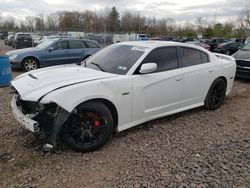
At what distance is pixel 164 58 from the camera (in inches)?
163

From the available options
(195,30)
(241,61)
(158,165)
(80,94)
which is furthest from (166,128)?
(195,30)

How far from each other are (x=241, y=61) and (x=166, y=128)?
573cm

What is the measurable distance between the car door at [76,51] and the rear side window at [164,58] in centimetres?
651

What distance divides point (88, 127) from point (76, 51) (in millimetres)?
7421

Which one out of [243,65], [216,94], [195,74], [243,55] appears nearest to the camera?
[195,74]

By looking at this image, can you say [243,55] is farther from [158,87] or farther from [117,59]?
[117,59]

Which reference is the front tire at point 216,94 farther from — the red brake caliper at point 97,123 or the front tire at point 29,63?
the front tire at point 29,63

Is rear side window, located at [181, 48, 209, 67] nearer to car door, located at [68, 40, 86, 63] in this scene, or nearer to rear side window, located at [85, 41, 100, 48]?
car door, located at [68, 40, 86, 63]

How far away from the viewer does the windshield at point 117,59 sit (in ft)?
12.4

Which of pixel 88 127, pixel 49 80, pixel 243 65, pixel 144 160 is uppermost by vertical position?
pixel 49 80

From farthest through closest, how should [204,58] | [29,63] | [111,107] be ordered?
[29,63]
[204,58]
[111,107]

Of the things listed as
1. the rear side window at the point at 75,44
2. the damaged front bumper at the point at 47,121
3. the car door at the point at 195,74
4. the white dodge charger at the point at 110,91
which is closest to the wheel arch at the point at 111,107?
the white dodge charger at the point at 110,91

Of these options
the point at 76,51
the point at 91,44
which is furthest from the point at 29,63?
the point at 91,44

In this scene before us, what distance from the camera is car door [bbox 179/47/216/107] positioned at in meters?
4.40
